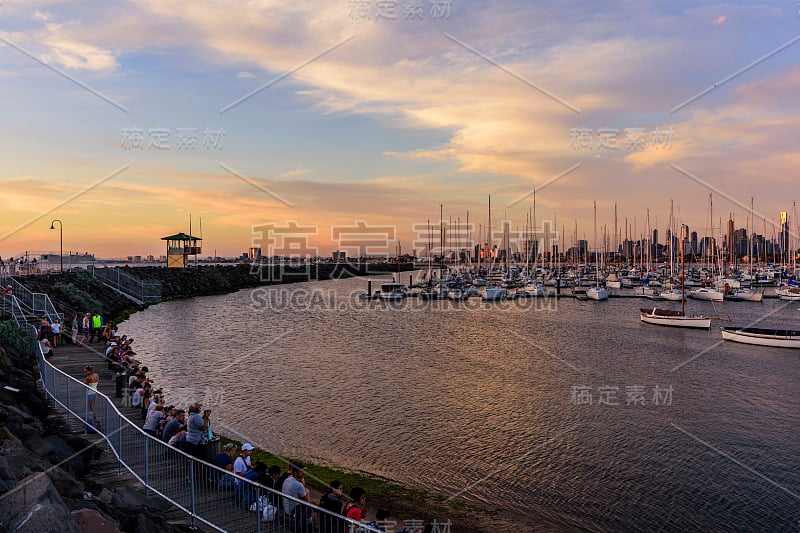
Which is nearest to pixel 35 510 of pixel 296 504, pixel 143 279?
pixel 296 504

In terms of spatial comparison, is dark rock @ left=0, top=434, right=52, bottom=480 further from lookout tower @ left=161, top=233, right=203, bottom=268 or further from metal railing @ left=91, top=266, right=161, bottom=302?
lookout tower @ left=161, top=233, right=203, bottom=268

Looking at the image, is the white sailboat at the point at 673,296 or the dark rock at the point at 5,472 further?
the white sailboat at the point at 673,296

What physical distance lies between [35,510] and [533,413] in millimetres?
19428

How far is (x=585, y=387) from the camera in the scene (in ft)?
88.7

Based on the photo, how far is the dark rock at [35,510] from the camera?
247 inches

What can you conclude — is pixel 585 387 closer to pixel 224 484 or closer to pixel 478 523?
pixel 478 523

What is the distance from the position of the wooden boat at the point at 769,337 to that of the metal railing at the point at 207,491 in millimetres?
42604

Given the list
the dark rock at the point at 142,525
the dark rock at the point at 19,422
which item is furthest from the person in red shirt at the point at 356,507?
the dark rock at the point at 19,422

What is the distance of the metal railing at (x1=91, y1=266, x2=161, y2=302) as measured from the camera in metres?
66.1

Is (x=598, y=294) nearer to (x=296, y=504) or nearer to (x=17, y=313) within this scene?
(x=17, y=313)

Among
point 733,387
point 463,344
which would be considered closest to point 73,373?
point 463,344

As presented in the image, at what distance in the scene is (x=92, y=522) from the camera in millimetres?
7184

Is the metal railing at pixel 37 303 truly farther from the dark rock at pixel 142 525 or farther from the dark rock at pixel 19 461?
the dark rock at pixel 142 525

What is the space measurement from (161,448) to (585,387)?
71.7ft
